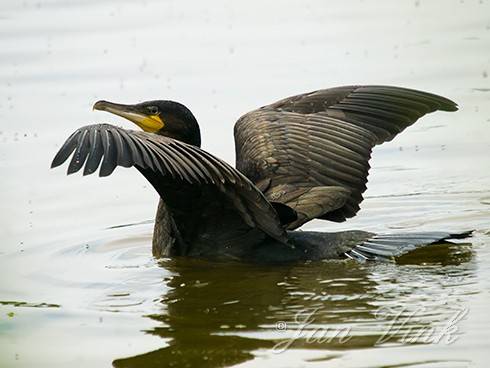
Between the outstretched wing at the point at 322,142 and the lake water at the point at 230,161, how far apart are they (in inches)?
19.2

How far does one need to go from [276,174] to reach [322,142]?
17.4 inches

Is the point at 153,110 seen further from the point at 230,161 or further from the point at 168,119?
the point at 230,161

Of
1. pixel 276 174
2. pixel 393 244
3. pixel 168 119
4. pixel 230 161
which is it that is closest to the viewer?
pixel 393 244

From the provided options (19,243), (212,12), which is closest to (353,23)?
(212,12)

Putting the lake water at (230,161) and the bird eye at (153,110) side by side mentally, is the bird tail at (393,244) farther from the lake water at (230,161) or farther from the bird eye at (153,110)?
the bird eye at (153,110)

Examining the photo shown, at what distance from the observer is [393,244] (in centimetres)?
905

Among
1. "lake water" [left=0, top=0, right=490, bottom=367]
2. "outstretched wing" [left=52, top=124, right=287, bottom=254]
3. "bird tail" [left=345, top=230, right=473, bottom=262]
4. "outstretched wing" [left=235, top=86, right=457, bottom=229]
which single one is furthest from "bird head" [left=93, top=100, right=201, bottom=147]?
"bird tail" [left=345, top=230, right=473, bottom=262]

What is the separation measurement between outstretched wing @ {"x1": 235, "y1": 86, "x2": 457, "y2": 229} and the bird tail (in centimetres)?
29

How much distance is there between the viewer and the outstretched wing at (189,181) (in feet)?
25.9

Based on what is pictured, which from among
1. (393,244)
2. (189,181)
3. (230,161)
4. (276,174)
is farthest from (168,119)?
(230,161)

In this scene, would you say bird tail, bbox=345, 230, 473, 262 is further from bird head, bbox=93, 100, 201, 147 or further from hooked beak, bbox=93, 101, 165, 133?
hooked beak, bbox=93, 101, 165, 133

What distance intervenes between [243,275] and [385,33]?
7.28m

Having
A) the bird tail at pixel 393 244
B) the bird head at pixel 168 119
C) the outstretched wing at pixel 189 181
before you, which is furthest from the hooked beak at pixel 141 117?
the bird tail at pixel 393 244

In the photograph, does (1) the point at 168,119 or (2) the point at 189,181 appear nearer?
(2) the point at 189,181
